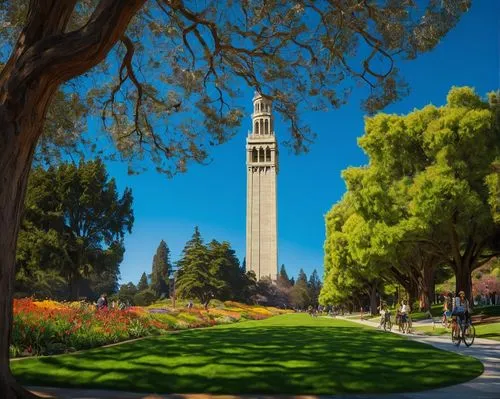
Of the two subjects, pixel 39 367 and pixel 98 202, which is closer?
pixel 39 367

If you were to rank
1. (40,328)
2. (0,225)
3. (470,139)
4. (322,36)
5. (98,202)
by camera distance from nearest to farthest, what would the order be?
(0,225), (322,36), (40,328), (470,139), (98,202)


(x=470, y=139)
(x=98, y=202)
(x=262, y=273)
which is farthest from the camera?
(x=262, y=273)

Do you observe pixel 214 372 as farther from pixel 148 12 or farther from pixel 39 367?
pixel 148 12

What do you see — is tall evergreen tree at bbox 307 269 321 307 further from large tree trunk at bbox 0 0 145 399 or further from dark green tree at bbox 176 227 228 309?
large tree trunk at bbox 0 0 145 399

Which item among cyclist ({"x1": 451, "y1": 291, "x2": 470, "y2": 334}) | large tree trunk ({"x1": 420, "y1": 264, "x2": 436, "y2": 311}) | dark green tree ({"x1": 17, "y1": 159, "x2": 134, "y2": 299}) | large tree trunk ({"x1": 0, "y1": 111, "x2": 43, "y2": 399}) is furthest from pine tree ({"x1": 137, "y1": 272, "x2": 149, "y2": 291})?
large tree trunk ({"x1": 0, "y1": 111, "x2": 43, "y2": 399})

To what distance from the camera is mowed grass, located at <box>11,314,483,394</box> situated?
8164 mm

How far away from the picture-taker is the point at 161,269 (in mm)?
117500

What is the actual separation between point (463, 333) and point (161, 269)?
346 feet

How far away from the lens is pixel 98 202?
4947cm

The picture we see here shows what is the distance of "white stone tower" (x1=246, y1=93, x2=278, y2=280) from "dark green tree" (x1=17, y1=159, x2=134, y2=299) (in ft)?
187

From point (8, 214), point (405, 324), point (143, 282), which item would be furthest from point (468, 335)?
point (143, 282)

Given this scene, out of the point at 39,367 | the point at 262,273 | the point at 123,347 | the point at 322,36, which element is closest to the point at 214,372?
the point at 39,367

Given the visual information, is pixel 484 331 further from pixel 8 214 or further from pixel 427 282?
pixel 8 214

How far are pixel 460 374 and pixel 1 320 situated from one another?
7911mm
